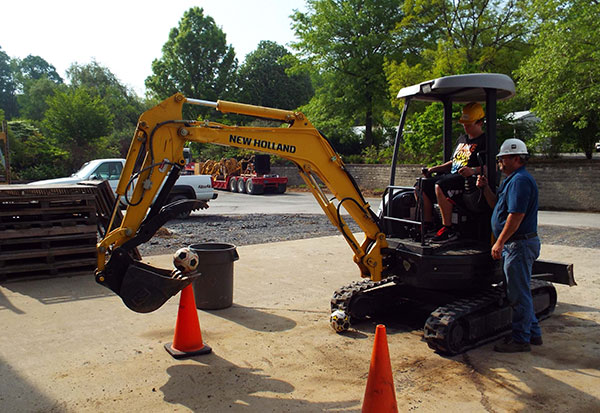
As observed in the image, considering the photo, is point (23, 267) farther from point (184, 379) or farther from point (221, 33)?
point (221, 33)

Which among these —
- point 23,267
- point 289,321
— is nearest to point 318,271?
point 289,321

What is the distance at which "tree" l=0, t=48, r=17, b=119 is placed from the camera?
3438 inches

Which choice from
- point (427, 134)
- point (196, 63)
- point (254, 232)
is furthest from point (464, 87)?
point (196, 63)

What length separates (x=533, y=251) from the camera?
5.19 metres

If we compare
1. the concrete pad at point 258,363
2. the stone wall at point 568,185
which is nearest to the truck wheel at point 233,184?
the stone wall at point 568,185

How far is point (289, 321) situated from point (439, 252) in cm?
205

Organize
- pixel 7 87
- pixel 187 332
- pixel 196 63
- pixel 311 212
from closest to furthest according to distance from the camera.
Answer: pixel 187 332 → pixel 311 212 → pixel 196 63 → pixel 7 87

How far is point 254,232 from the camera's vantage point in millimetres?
13547

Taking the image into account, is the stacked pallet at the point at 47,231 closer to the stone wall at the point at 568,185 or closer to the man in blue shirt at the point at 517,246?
the man in blue shirt at the point at 517,246

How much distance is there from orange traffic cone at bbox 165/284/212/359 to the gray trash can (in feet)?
4.49

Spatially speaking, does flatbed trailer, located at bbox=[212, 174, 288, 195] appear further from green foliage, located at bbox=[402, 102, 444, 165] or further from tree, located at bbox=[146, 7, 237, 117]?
tree, located at bbox=[146, 7, 237, 117]

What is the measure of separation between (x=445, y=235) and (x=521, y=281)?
0.97 metres

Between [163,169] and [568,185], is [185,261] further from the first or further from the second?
[568,185]

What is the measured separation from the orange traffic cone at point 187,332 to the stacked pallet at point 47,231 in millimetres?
4109
